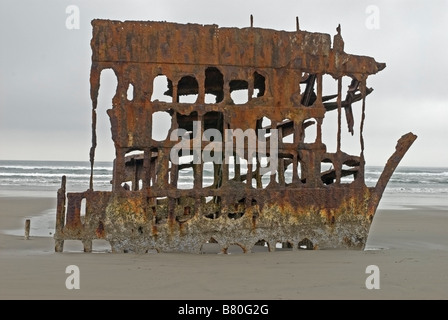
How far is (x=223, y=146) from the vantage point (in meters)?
7.08

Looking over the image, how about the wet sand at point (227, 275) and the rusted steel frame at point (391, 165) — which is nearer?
the wet sand at point (227, 275)

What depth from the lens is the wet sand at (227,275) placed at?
502cm

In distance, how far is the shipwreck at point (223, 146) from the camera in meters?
6.98

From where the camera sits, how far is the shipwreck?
698 centimetres

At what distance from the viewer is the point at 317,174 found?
24.0 ft

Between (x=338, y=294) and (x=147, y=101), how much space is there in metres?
3.26

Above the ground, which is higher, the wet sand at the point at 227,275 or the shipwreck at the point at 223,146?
the shipwreck at the point at 223,146

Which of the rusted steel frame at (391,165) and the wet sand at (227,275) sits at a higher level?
the rusted steel frame at (391,165)

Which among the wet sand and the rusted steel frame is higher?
the rusted steel frame

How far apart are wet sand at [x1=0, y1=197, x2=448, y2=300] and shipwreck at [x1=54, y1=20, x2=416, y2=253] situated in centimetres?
29

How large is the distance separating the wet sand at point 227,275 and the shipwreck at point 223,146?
0.29 metres

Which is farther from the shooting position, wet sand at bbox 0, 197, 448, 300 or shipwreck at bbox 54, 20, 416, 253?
shipwreck at bbox 54, 20, 416, 253
